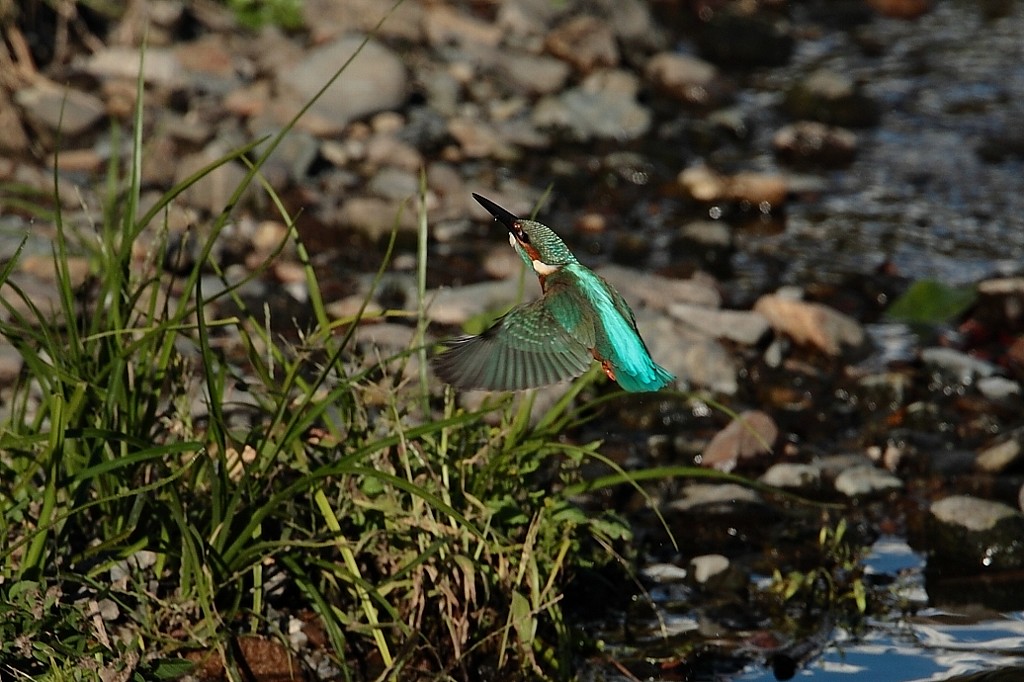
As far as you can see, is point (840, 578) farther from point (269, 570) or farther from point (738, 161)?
point (738, 161)

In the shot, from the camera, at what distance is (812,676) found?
412 centimetres

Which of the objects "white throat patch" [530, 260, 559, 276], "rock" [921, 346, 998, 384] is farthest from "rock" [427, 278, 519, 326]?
"white throat patch" [530, 260, 559, 276]

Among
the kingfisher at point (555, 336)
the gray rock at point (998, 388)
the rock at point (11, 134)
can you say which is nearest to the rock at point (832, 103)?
the gray rock at point (998, 388)

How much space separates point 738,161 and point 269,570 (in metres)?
5.37

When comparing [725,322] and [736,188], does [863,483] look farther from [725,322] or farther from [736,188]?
[736,188]

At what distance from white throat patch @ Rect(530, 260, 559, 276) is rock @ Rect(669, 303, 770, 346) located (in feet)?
9.28

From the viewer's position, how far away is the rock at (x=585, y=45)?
9383 millimetres

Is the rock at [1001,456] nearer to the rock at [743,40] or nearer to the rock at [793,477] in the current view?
the rock at [793,477]

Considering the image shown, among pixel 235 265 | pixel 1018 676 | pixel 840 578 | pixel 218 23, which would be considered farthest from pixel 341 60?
pixel 1018 676

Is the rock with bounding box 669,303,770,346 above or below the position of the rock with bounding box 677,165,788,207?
below

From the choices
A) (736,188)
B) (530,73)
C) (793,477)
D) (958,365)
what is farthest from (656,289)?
(530,73)

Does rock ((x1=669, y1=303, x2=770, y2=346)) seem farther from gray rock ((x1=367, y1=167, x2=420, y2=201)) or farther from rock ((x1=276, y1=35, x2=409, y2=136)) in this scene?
rock ((x1=276, y1=35, x2=409, y2=136))

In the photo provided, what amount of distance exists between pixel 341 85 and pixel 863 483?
4.25m

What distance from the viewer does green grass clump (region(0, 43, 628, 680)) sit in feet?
11.2
